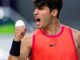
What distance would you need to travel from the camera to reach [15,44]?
2.81 meters

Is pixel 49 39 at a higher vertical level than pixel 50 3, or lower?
lower

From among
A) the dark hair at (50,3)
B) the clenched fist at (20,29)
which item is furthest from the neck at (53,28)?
the clenched fist at (20,29)

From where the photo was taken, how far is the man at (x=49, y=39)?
115 inches

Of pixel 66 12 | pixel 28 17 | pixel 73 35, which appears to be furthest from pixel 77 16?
pixel 73 35

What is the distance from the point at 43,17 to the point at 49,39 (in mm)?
179

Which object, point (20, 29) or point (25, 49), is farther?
point (25, 49)

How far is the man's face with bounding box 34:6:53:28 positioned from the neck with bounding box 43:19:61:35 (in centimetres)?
3

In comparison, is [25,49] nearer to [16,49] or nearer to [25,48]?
[25,48]

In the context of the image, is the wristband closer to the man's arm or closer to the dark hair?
the man's arm

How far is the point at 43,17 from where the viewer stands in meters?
2.97

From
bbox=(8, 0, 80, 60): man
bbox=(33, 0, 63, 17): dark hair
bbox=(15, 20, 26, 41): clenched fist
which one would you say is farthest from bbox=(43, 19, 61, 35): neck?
bbox=(15, 20, 26, 41): clenched fist

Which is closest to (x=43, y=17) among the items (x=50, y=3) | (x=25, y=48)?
(x=50, y=3)

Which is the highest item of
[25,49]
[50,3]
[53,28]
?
[50,3]

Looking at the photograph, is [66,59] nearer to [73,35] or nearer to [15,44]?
[73,35]
